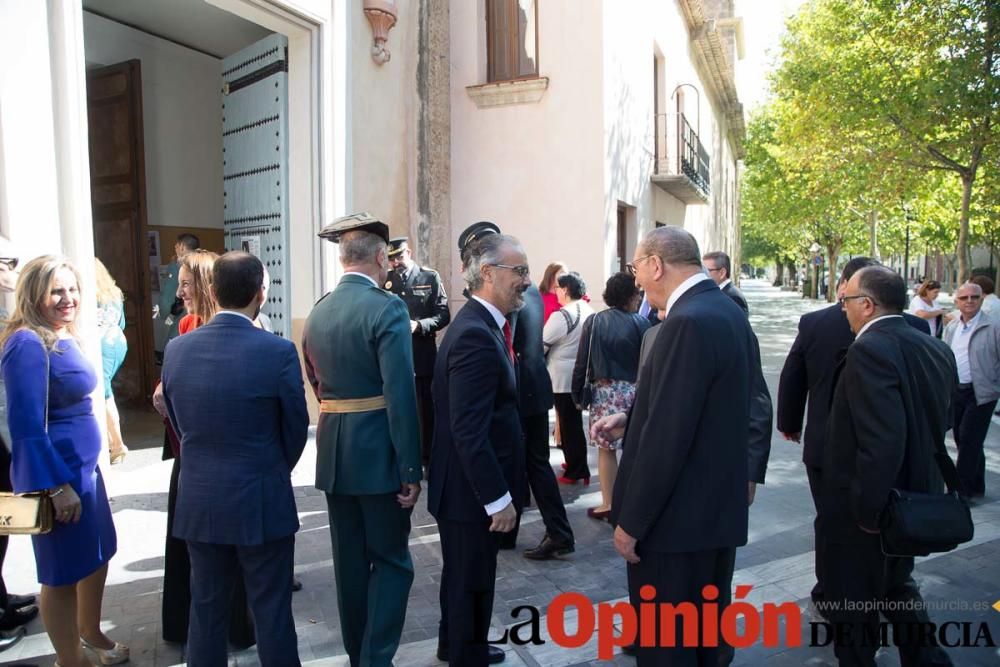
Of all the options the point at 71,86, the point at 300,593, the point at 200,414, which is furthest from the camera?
the point at 71,86

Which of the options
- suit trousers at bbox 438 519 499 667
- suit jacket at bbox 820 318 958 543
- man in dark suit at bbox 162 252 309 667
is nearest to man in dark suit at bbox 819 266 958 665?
suit jacket at bbox 820 318 958 543

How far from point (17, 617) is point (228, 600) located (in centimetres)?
175

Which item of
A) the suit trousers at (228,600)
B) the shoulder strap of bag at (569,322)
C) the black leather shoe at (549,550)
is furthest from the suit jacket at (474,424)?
the shoulder strap of bag at (569,322)

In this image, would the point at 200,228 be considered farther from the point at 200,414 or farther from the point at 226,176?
the point at 200,414

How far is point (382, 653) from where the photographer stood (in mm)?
3125

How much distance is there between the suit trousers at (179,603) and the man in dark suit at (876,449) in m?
2.81

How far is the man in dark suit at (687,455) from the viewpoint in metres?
2.45

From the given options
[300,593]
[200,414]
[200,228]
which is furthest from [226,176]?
[200,414]

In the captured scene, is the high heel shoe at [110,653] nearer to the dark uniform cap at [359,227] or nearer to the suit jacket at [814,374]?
the dark uniform cap at [359,227]

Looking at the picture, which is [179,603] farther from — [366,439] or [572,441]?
[572,441]

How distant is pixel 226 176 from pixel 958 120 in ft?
45.3

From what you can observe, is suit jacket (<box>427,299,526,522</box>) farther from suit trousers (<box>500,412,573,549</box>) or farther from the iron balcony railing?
the iron balcony railing

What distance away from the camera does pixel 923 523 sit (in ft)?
9.48

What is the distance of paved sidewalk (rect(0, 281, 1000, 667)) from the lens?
11.6 feet
